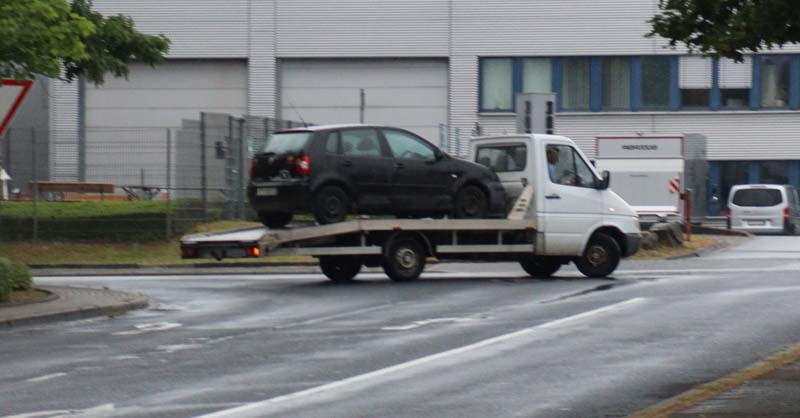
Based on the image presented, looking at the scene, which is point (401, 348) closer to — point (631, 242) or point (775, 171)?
point (631, 242)

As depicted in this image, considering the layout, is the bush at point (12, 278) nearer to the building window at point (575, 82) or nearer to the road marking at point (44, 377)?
the road marking at point (44, 377)

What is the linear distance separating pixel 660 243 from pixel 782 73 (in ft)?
72.6

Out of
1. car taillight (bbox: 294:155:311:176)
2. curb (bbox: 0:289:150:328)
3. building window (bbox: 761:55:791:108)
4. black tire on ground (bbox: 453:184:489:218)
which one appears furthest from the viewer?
building window (bbox: 761:55:791:108)

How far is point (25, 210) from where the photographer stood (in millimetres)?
32812

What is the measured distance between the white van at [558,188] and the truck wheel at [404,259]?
1929 mm

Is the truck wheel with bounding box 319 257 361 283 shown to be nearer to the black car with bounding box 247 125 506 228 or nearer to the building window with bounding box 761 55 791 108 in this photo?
the black car with bounding box 247 125 506 228

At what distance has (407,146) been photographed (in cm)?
2297

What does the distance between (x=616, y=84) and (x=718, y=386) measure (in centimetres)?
4372

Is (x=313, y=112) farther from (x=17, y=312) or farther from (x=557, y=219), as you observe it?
(x=17, y=312)

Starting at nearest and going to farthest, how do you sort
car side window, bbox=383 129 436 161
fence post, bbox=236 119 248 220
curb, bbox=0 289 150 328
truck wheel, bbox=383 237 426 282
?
curb, bbox=0 289 150 328 < truck wheel, bbox=383 237 426 282 < car side window, bbox=383 129 436 161 < fence post, bbox=236 119 248 220

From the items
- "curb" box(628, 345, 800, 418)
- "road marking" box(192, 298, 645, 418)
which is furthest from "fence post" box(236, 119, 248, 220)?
"curb" box(628, 345, 800, 418)

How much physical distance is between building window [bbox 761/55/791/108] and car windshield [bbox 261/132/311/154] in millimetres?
34119

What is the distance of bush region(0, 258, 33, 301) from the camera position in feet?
60.4

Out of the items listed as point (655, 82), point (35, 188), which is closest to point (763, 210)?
point (655, 82)
